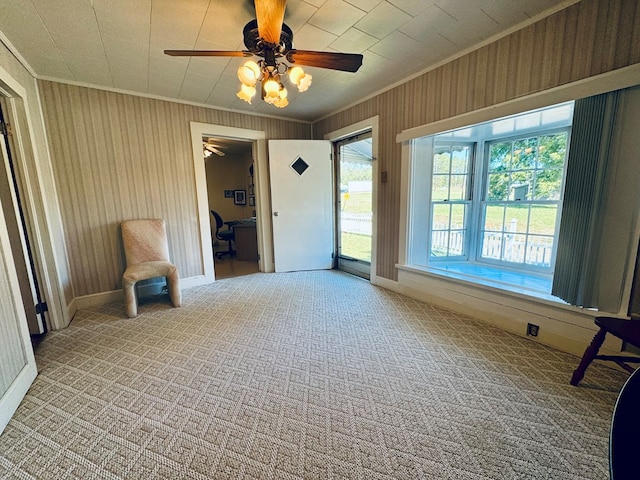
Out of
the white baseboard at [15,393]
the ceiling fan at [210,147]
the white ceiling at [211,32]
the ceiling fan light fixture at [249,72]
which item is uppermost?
the white ceiling at [211,32]

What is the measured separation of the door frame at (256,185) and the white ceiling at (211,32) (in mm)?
790

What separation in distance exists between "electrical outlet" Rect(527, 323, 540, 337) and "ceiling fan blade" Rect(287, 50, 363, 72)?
2353mm

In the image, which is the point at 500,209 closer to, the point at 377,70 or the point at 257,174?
the point at 377,70

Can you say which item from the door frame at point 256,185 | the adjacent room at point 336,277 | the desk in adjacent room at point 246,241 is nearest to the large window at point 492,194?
the adjacent room at point 336,277

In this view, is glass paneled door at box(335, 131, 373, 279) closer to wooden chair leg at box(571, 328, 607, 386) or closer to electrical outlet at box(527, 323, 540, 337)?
electrical outlet at box(527, 323, 540, 337)

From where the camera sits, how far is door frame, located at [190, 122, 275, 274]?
3364mm

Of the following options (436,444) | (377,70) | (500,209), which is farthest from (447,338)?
(377,70)

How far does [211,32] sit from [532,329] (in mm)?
3363

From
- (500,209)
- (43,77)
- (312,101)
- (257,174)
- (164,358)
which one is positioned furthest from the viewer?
(257,174)

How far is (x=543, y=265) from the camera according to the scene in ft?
9.16

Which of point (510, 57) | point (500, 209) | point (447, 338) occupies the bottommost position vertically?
point (447, 338)

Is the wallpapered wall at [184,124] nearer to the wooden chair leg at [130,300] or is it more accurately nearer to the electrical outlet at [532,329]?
the wooden chair leg at [130,300]

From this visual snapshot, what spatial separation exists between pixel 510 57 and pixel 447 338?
2.29 meters

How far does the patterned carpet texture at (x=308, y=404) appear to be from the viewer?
1112 mm
